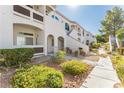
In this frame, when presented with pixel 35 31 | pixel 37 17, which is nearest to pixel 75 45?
pixel 35 31

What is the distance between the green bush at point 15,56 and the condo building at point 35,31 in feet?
1.61

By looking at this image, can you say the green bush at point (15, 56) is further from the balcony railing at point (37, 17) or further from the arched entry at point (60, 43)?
the arched entry at point (60, 43)

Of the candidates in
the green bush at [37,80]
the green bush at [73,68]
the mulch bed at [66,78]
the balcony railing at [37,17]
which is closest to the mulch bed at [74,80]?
the mulch bed at [66,78]

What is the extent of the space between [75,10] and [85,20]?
0.96 metres

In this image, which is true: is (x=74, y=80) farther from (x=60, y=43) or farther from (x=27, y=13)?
(x=60, y=43)

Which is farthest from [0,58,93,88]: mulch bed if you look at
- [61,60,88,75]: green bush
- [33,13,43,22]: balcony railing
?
[33,13,43,22]: balcony railing

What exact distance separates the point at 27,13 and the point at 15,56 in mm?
3178

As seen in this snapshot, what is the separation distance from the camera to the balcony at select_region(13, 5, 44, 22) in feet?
26.7

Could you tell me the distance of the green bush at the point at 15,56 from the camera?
21.9ft

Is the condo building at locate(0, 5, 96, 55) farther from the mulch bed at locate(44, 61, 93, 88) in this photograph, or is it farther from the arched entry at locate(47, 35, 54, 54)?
the mulch bed at locate(44, 61, 93, 88)

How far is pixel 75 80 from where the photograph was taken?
659cm
